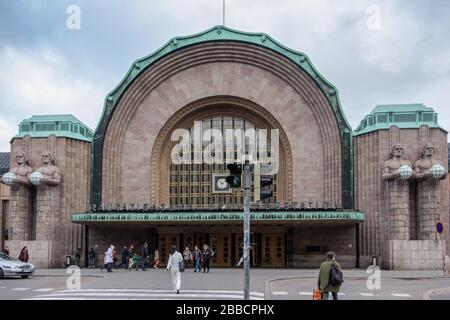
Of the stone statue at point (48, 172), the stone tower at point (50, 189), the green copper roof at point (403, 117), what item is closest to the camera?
the green copper roof at point (403, 117)

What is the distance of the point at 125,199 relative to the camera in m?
41.8

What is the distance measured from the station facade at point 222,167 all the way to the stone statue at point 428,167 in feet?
0.25

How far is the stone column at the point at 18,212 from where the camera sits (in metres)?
39.8

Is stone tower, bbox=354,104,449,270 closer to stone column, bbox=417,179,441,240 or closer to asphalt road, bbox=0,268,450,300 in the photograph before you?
stone column, bbox=417,179,441,240

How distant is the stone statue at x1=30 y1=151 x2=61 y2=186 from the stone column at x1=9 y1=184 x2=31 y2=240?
1497 millimetres

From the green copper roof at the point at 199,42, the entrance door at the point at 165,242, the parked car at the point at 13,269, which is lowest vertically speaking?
the parked car at the point at 13,269

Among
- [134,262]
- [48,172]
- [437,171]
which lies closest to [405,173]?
[437,171]

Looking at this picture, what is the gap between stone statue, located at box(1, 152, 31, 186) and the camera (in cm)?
3919

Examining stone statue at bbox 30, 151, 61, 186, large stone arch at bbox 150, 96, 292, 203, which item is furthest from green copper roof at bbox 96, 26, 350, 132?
stone statue at bbox 30, 151, 61, 186

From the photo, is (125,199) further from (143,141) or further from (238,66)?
(238,66)

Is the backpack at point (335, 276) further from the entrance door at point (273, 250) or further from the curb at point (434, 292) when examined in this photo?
the entrance door at point (273, 250)

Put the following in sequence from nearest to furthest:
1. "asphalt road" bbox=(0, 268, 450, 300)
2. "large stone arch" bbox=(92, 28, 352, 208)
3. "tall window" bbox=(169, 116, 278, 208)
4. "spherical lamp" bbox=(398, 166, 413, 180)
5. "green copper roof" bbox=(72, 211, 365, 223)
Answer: "asphalt road" bbox=(0, 268, 450, 300) < "green copper roof" bbox=(72, 211, 365, 223) < "spherical lamp" bbox=(398, 166, 413, 180) < "large stone arch" bbox=(92, 28, 352, 208) < "tall window" bbox=(169, 116, 278, 208)

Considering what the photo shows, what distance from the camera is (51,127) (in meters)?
41.2

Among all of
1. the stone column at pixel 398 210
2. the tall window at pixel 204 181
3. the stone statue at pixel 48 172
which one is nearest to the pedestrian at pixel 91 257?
the stone statue at pixel 48 172
